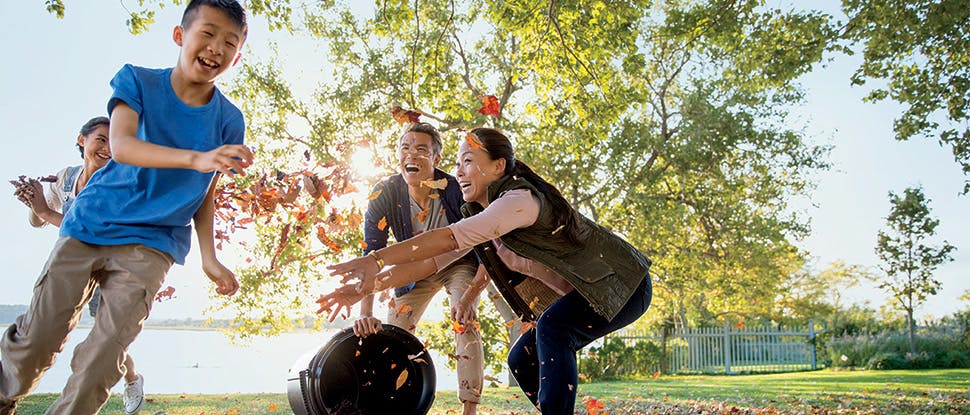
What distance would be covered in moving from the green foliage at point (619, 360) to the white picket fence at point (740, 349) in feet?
5.10

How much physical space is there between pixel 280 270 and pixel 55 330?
12.8 meters

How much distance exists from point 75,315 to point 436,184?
7.18 feet

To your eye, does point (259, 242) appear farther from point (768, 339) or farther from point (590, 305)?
point (768, 339)

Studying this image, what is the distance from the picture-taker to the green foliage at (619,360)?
18969mm

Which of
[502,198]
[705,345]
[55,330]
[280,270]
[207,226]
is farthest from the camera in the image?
[705,345]

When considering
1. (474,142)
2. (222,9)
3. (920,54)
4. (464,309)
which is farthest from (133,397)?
(920,54)

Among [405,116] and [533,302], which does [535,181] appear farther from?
[405,116]

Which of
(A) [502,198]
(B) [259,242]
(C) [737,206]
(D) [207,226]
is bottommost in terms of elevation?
(D) [207,226]

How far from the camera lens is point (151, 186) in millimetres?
2598

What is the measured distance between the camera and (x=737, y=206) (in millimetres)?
16469

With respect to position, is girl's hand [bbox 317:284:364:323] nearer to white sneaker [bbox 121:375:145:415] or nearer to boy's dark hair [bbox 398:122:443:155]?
boy's dark hair [bbox 398:122:443:155]

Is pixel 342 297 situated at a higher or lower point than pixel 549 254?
lower

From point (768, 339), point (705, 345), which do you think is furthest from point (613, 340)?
point (768, 339)

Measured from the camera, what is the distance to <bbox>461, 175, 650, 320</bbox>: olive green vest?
3227 millimetres
